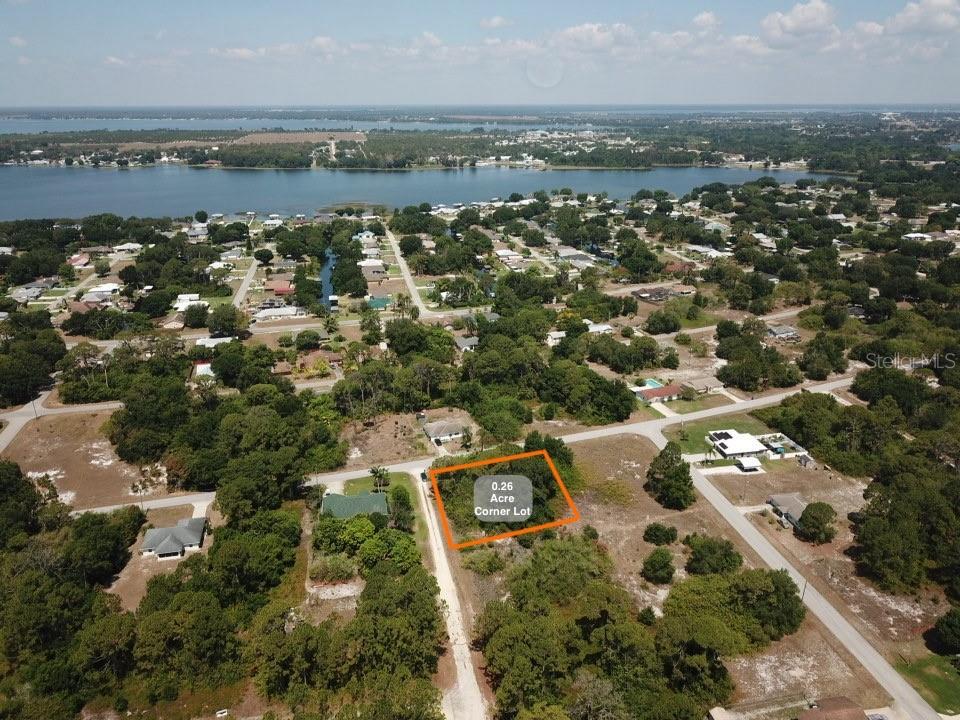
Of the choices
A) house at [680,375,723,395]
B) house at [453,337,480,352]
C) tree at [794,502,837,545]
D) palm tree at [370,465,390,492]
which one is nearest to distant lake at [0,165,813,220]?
house at [453,337,480,352]

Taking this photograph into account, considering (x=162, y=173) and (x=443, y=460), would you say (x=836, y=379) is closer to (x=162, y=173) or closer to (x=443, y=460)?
(x=443, y=460)

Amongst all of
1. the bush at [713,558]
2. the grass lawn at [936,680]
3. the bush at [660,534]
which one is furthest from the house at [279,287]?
the grass lawn at [936,680]

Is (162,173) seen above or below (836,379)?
above

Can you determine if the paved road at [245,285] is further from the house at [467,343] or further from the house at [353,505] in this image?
the house at [353,505]

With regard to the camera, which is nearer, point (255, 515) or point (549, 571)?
point (549, 571)

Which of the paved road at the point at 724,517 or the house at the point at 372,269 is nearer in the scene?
the paved road at the point at 724,517

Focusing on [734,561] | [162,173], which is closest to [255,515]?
[734,561]

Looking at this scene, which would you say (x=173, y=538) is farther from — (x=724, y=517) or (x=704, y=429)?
(x=704, y=429)
